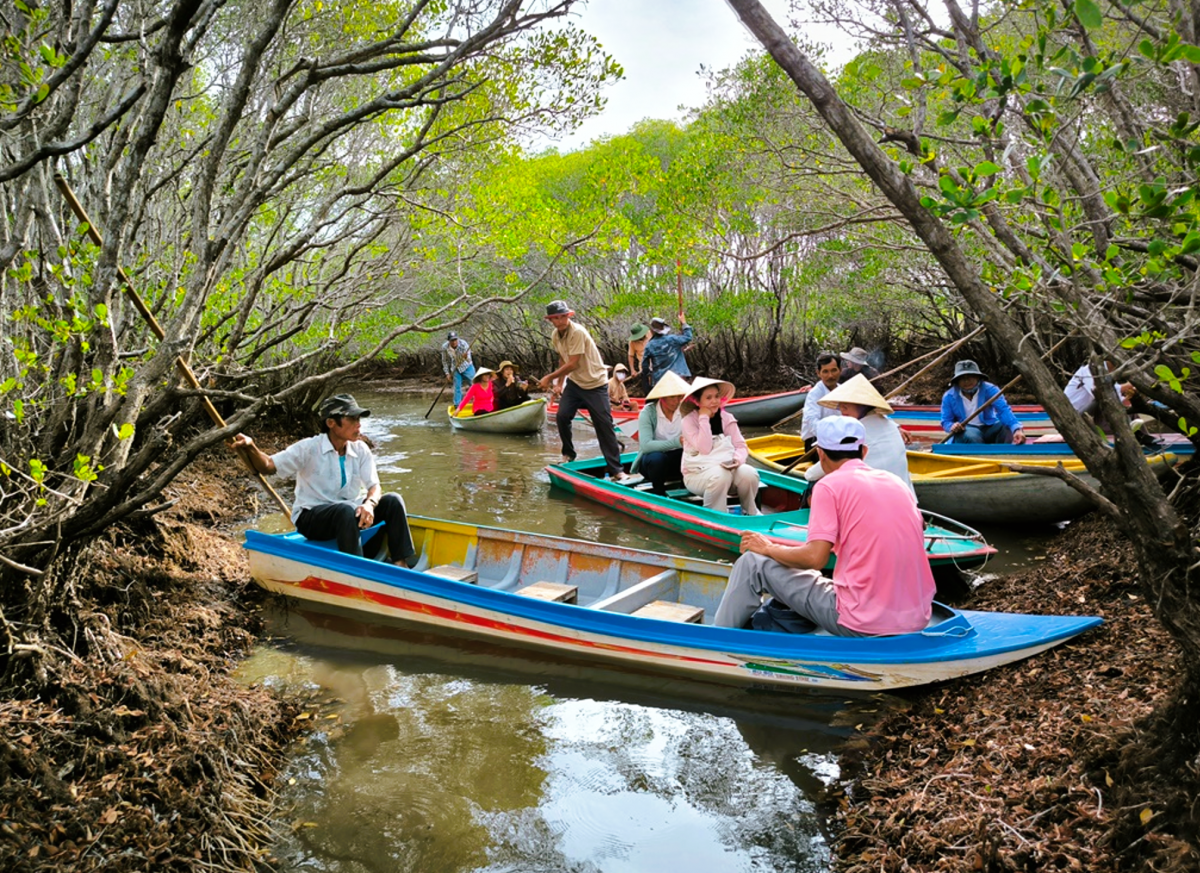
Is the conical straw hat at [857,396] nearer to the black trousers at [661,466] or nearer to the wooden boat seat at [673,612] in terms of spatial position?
the wooden boat seat at [673,612]

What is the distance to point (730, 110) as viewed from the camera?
15625 mm

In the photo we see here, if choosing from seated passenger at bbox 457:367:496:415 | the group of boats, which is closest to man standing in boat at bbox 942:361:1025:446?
the group of boats

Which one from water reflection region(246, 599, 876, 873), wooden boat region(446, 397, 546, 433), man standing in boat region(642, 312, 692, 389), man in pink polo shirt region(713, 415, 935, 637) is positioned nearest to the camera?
water reflection region(246, 599, 876, 873)

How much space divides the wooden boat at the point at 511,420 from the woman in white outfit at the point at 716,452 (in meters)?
7.89

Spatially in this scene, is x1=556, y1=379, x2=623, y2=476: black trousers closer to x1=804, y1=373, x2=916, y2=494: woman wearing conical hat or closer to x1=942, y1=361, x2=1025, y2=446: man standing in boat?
x1=942, y1=361, x2=1025, y2=446: man standing in boat

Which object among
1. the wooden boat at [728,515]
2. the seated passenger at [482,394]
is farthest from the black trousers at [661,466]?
the seated passenger at [482,394]

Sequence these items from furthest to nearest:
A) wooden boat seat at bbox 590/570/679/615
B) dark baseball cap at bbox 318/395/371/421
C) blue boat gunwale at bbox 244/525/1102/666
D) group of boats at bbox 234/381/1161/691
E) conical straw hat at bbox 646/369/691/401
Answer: conical straw hat at bbox 646/369/691/401
dark baseball cap at bbox 318/395/371/421
wooden boat seat at bbox 590/570/679/615
group of boats at bbox 234/381/1161/691
blue boat gunwale at bbox 244/525/1102/666

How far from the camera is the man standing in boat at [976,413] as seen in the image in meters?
9.06

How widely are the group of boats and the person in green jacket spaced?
0.23m

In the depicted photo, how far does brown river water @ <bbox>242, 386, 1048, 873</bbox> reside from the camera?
12.3 ft

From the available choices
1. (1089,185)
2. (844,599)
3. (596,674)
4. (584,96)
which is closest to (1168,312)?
(1089,185)

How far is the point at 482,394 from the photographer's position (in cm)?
1638

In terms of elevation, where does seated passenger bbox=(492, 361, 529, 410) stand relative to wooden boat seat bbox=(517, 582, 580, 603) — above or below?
above

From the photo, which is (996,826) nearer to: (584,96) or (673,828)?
(673,828)
